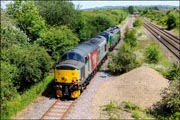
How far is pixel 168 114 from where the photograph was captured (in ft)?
58.6

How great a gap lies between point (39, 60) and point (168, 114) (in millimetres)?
9969

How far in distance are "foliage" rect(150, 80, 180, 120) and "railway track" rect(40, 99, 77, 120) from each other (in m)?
5.31

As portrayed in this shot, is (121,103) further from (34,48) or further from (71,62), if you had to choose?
(34,48)

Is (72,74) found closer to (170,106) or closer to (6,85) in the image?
(6,85)

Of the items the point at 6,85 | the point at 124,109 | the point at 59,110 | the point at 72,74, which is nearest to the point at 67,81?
the point at 72,74

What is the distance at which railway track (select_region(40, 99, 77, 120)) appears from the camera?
17.7 metres

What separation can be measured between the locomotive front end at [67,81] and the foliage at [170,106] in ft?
17.8

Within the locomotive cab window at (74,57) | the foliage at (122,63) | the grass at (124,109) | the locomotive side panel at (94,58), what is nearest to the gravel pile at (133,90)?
the grass at (124,109)

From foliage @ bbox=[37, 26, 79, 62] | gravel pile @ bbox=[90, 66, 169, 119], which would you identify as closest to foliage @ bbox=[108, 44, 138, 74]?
gravel pile @ bbox=[90, 66, 169, 119]

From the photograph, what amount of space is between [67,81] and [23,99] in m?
3.23

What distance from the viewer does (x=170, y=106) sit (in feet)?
56.5

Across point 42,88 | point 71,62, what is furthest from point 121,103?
point 42,88

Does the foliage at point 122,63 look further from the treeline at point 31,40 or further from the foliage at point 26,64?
the foliage at point 26,64

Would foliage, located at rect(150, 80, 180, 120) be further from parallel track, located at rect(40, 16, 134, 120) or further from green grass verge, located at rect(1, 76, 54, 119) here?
green grass verge, located at rect(1, 76, 54, 119)
